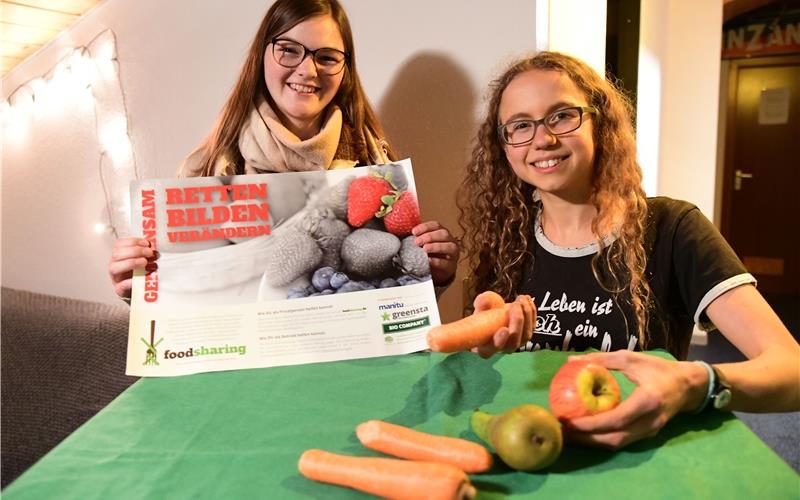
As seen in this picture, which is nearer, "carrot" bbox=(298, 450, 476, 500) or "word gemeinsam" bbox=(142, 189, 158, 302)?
"carrot" bbox=(298, 450, 476, 500)

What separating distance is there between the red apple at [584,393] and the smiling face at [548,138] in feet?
1.71

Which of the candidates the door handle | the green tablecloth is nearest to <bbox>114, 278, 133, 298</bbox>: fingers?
the green tablecloth

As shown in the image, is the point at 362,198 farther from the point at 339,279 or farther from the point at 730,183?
the point at 730,183

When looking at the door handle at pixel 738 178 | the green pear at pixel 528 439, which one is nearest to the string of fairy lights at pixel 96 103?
the green pear at pixel 528 439

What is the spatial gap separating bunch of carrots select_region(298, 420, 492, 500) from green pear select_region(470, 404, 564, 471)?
3cm

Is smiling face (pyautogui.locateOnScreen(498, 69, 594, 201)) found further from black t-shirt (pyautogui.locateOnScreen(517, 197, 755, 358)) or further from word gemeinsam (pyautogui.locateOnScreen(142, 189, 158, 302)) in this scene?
word gemeinsam (pyautogui.locateOnScreen(142, 189, 158, 302))

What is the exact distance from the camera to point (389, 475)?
2.18 feet

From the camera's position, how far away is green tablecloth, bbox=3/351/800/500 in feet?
2.17

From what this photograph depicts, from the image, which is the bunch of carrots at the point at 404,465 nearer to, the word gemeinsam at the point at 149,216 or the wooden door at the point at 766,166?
the word gemeinsam at the point at 149,216

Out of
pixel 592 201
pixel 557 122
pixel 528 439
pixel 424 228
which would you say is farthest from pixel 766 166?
Result: pixel 528 439

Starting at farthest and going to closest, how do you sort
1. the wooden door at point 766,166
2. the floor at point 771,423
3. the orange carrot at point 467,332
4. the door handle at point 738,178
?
the door handle at point 738,178 → the wooden door at point 766,166 → the floor at point 771,423 → the orange carrot at point 467,332

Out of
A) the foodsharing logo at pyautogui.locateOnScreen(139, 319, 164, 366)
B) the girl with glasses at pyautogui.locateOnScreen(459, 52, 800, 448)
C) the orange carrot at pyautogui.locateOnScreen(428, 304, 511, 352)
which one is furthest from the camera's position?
the girl with glasses at pyautogui.locateOnScreen(459, 52, 800, 448)

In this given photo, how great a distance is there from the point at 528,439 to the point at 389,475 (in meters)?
0.16

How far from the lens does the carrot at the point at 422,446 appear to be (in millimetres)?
695
